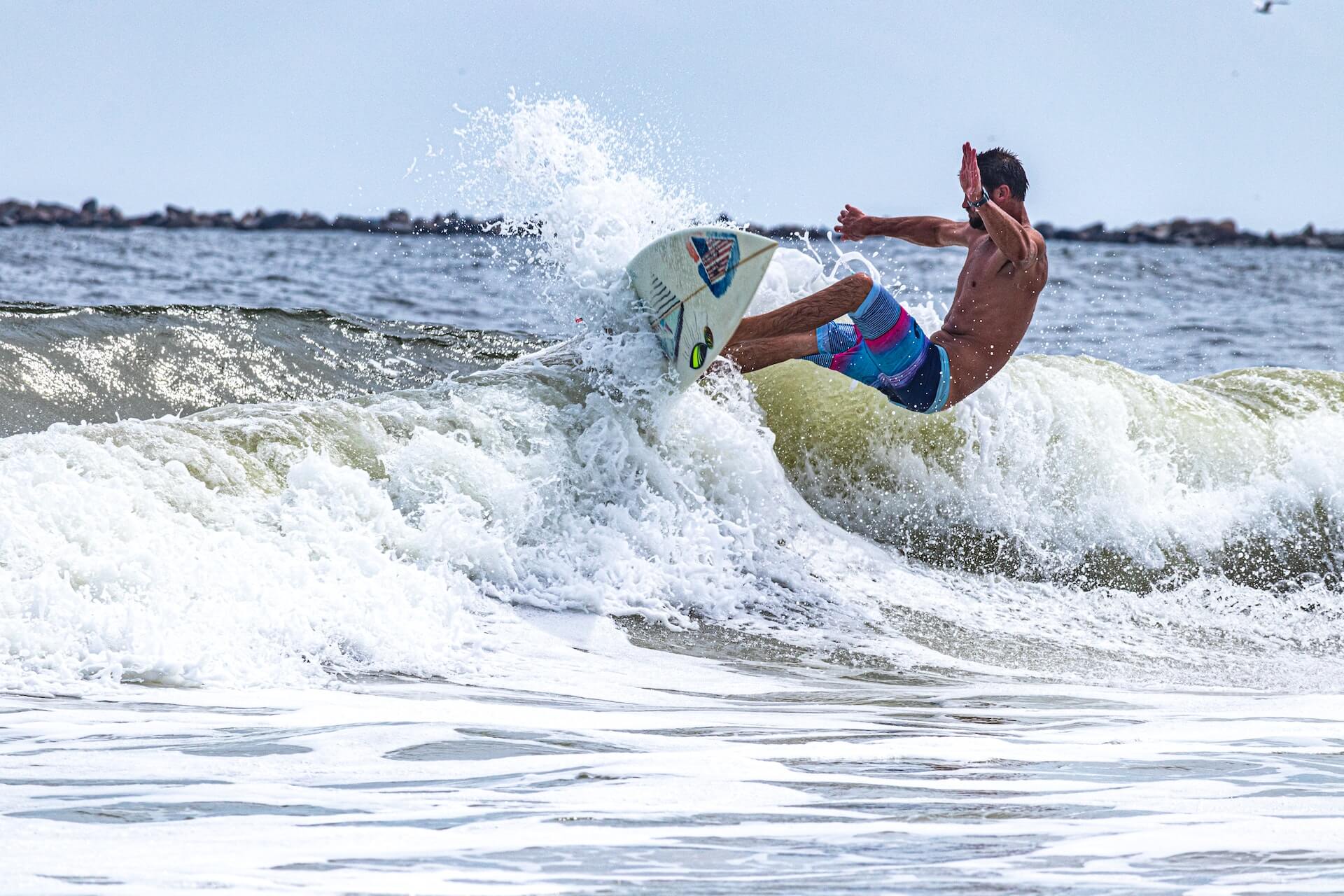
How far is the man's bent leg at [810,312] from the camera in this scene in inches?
255

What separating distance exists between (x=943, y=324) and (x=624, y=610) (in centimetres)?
223

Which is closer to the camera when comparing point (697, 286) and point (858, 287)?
point (858, 287)

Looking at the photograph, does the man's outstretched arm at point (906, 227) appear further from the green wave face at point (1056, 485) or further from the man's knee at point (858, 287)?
the green wave face at point (1056, 485)

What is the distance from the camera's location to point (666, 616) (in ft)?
19.7

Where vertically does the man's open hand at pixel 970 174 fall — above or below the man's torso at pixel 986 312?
above

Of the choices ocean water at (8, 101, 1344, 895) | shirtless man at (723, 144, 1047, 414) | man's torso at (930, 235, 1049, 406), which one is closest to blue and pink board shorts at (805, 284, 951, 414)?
shirtless man at (723, 144, 1047, 414)

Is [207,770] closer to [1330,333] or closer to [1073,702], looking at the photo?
[1073,702]

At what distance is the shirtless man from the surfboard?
18cm

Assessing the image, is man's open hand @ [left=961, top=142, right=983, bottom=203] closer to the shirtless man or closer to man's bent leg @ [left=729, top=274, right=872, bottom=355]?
the shirtless man

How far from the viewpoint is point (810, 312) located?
6.64 metres

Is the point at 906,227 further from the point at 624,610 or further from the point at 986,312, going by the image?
the point at 624,610

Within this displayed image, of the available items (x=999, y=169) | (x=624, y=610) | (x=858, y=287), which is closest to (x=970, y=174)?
(x=999, y=169)

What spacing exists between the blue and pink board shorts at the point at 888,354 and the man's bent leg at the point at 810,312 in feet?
0.18

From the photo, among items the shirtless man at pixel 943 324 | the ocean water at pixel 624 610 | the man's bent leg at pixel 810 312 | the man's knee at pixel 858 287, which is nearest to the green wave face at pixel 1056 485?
the ocean water at pixel 624 610
